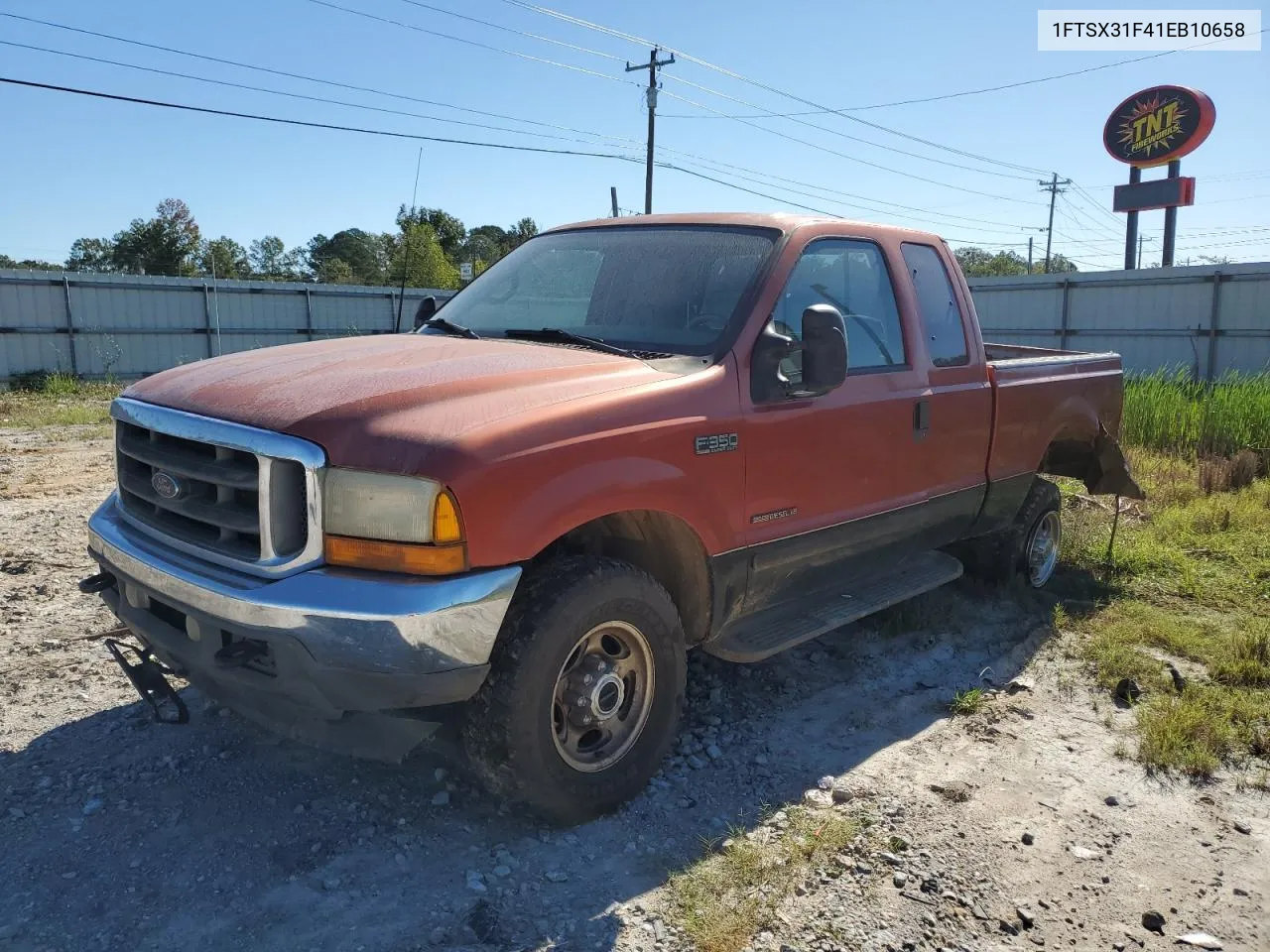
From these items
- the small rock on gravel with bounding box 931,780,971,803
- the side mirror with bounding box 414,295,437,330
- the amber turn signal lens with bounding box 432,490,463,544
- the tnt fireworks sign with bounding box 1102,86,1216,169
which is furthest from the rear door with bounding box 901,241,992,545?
the tnt fireworks sign with bounding box 1102,86,1216,169

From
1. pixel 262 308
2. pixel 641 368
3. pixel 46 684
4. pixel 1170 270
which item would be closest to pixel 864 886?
pixel 641 368

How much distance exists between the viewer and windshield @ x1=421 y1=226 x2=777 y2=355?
3711mm

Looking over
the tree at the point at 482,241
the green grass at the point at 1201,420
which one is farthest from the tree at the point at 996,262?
the green grass at the point at 1201,420

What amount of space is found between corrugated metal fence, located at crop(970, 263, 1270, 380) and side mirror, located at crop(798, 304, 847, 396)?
16664 mm

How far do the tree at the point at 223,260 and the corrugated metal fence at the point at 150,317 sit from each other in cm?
3430

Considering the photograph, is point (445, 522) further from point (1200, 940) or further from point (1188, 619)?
point (1188, 619)

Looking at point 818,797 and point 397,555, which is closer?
point 397,555

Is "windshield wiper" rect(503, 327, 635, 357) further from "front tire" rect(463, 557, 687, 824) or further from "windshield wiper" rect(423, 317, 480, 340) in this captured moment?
"front tire" rect(463, 557, 687, 824)

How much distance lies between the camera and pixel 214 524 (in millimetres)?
2943

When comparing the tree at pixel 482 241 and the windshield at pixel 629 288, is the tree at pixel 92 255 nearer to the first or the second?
the tree at pixel 482 241

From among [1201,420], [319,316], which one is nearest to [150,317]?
[319,316]

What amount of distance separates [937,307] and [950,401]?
492mm

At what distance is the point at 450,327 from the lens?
4254mm

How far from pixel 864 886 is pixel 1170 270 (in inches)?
757
